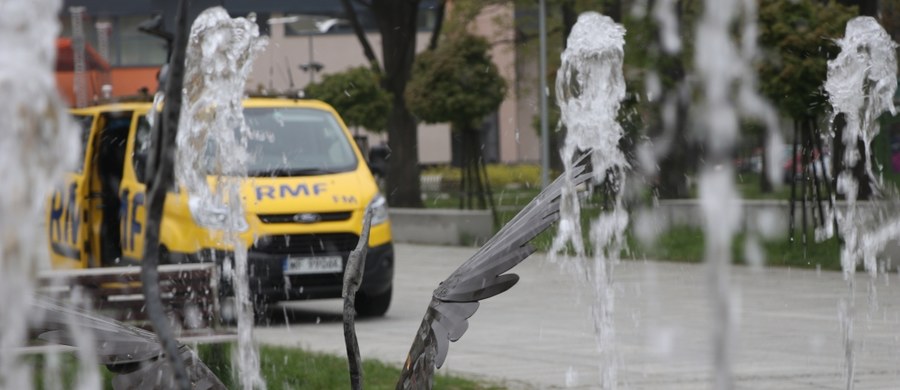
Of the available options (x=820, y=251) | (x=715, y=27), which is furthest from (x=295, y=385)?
(x=820, y=251)

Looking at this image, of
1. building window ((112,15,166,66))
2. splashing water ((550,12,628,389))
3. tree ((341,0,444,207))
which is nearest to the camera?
splashing water ((550,12,628,389))

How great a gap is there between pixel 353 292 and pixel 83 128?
1002 cm

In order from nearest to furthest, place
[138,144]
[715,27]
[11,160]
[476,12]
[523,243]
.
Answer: [715,27]
[11,160]
[523,243]
[138,144]
[476,12]

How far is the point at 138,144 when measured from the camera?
11820mm

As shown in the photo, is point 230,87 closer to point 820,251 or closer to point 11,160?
point 820,251

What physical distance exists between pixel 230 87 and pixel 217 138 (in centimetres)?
63

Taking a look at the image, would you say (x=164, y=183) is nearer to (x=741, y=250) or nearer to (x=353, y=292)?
(x=353, y=292)

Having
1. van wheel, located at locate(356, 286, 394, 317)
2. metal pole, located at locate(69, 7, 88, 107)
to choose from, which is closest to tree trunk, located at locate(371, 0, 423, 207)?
metal pole, located at locate(69, 7, 88, 107)

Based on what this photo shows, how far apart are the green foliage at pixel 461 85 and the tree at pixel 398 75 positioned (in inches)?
154

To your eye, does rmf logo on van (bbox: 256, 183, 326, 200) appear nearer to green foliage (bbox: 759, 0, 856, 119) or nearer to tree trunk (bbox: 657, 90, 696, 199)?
green foliage (bbox: 759, 0, 856, 119)

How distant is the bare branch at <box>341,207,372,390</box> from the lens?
3.06 meters

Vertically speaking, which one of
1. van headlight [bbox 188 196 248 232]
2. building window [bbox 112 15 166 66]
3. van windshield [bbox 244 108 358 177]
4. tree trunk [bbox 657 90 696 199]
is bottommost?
tree trunk [bbox 657 90 696 199]

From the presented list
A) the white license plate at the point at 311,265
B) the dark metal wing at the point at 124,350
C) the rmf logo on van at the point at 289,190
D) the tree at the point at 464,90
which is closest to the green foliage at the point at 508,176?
the tree at the point at 464,90

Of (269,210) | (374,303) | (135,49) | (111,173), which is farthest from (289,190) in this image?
(135,49)
